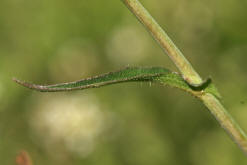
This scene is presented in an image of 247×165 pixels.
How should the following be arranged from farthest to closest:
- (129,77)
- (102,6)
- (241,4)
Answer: (102,6)
(241,4)
(129,77)

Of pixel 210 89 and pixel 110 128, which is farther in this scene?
pixel 110 128

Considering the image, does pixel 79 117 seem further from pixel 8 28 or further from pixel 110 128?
pixel 8 28

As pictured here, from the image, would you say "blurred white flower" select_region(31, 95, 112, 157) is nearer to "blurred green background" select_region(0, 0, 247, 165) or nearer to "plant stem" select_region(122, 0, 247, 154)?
"blurred green background" select_region(0, 0, 247, 165)

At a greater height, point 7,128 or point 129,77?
point 7,128

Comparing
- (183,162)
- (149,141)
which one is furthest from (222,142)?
(149,141)

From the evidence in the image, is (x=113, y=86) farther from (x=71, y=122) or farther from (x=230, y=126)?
(x=230, y=126)

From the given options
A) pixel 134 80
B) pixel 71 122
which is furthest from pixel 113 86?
pixel 134 80
